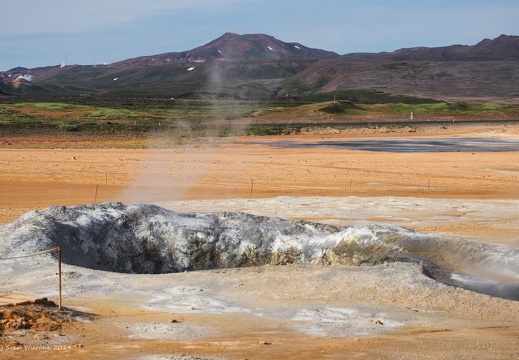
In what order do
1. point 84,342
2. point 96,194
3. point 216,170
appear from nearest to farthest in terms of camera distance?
point 84,342 → point 96,194 → point 216,170

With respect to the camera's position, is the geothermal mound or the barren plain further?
the geothermal mound

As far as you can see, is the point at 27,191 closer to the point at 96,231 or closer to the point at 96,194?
the point at 96,194

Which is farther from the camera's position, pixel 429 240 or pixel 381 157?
pixel 381 157

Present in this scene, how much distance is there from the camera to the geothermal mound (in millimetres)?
13766

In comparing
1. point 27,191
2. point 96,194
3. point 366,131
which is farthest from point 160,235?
point 366,131

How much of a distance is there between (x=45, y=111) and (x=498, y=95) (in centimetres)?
7171

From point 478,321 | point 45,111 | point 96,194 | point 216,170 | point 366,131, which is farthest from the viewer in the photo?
point 45,111

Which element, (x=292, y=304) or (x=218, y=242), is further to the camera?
(x=218, y=242)

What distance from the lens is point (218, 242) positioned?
586 inches

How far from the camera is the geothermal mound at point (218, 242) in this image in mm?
13766

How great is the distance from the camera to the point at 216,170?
3188 cm

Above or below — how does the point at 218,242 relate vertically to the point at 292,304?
above

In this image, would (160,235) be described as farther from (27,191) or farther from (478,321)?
(27,191)

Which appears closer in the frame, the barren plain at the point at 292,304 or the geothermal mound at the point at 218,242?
the barren plain at the point at 292,304
